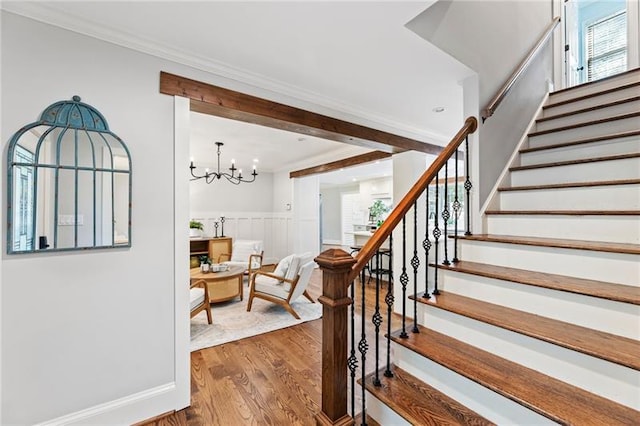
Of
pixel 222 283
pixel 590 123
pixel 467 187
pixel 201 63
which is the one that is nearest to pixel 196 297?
pixel 222 283

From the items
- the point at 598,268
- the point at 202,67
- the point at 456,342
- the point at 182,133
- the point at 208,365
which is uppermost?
the point at 202,67

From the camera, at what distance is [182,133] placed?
1.97 meters

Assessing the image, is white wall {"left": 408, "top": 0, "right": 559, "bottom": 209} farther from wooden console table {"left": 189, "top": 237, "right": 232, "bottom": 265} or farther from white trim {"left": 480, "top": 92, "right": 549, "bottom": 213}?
wooden console table {"left": 189, "top": 237, "right": 232, "bottom": 265}

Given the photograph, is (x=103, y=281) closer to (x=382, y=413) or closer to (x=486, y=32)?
(x=382, y=413)

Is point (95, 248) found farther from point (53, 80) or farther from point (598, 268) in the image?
point (598, 268)

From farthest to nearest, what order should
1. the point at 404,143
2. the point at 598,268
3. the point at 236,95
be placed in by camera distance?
1. the point at 404,143
2. the point at 236,95
3. the point at 598,268

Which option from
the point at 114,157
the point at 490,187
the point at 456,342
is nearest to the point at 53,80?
the point at 114,157

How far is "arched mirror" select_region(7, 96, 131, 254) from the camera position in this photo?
1.51m

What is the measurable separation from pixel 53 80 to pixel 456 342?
271 cm

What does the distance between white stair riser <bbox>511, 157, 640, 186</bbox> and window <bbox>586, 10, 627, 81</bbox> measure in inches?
126

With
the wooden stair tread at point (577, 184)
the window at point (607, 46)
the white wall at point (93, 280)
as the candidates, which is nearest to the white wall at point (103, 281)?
the white wall at point (93, 280)

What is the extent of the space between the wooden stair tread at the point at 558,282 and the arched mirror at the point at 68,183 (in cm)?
216

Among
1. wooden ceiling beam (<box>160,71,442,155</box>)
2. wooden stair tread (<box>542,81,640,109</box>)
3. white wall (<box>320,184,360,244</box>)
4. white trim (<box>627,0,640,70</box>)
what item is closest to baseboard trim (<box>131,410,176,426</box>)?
wooden ceiling beam (<box>160,71,442,155</box>)

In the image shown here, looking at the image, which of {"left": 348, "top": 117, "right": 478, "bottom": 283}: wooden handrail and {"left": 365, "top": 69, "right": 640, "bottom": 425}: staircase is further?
{"left": 348, "top": 117, "right": 478, "bottom": 283}: wooden handrail
